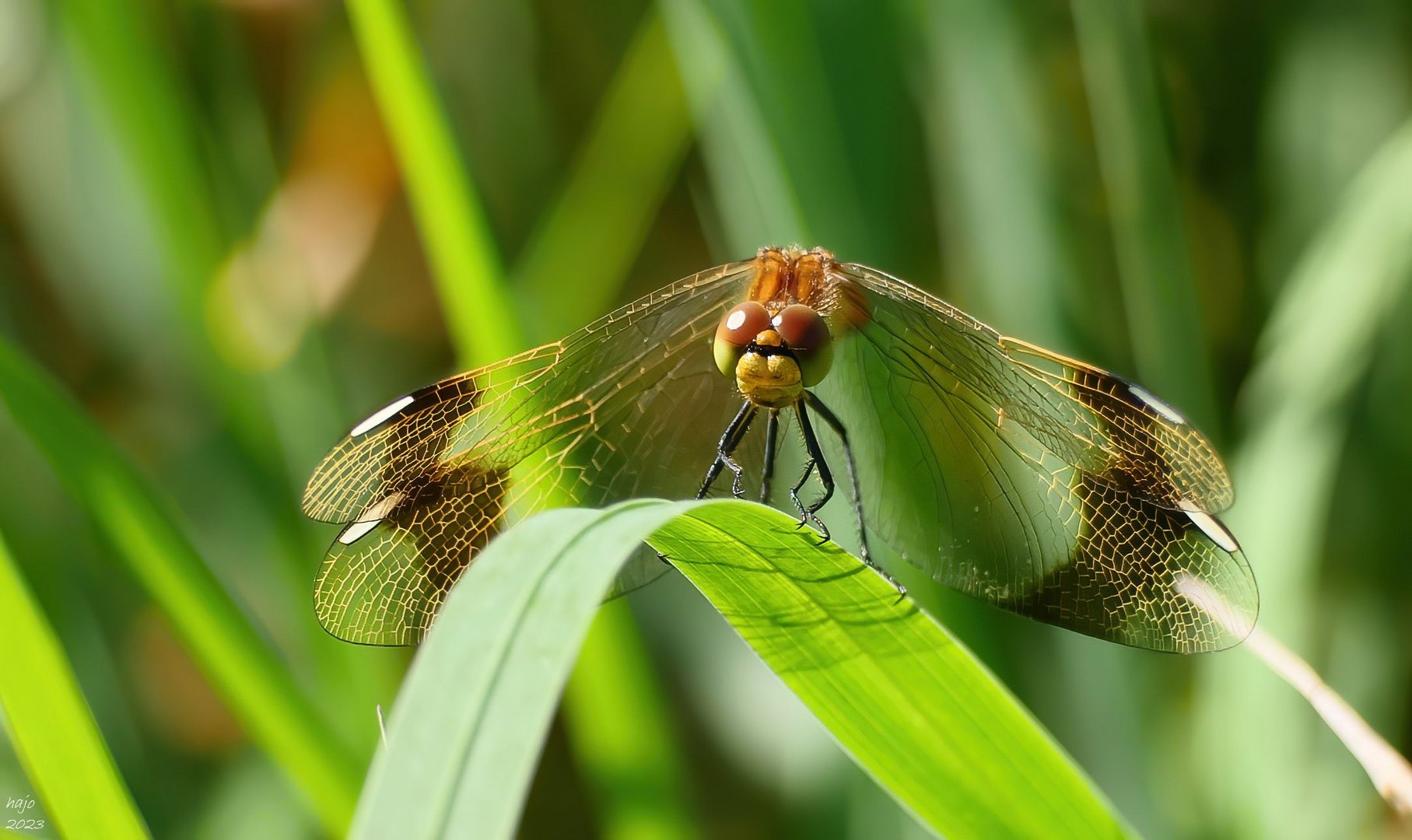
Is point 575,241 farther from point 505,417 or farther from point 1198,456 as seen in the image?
point 1198,456

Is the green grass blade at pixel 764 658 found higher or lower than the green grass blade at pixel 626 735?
higher

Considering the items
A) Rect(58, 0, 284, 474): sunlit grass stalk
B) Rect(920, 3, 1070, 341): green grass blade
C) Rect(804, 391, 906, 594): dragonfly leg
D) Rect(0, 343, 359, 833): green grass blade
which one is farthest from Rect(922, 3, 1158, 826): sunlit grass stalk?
Rect(58, 0, 284, 474): sunlit grass stalk

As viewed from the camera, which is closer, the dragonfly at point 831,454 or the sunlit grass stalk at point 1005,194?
the dragonfly at point 831,454

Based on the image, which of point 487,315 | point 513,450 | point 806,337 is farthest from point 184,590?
point 806,337

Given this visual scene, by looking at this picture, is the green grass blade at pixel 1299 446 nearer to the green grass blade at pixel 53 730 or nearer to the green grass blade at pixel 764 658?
the green grass blade at pixel 764 658

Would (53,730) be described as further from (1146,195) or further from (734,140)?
(1146,195)

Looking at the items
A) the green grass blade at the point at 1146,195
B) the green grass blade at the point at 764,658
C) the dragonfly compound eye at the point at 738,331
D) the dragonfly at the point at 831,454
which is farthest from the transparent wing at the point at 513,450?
the green grass blade at the point at 1146,195

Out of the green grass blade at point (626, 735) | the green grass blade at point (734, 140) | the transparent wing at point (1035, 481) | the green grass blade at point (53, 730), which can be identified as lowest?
the green grass blade at point (626, 735)
